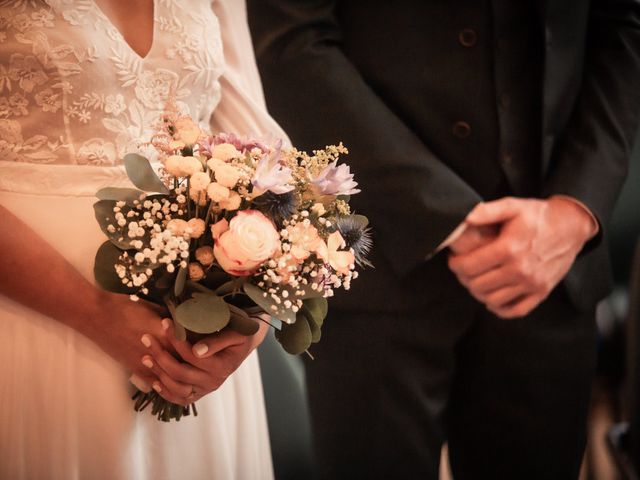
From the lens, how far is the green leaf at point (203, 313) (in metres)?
0.81

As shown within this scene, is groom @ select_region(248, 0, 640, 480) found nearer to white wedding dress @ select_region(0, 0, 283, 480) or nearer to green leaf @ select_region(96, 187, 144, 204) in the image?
white wedding dress @ select_region(0, 0, 283, 480)

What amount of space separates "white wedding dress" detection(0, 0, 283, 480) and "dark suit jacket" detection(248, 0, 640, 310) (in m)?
0.25

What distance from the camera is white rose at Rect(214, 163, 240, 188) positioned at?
2.61ft

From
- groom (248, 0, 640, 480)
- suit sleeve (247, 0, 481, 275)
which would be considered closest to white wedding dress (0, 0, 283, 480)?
suit sleeve (247, 0, 481, 275)

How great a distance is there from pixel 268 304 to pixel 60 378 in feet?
1.26

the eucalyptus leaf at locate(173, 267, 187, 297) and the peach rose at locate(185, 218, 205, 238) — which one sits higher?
the peach rose at locate(185, 218, 205, 238)

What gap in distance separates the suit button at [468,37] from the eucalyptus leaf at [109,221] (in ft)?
2.41

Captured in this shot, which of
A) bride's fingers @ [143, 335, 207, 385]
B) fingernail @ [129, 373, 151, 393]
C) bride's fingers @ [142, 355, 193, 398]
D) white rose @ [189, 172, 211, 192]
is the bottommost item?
fingernail @ [129, 373, 151, 393]

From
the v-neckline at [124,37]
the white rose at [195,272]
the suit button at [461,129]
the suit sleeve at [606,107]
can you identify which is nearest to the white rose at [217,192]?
the white rose at [195,272]

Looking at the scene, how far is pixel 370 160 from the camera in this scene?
47.8 inches

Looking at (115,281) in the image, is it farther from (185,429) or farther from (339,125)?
(339,125)

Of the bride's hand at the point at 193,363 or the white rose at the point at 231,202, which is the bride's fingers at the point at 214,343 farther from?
the white rose at the point at 231,202

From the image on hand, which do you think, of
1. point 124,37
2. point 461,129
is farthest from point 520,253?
point 124,37

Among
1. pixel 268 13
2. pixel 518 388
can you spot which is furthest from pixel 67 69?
pixel 518 388
